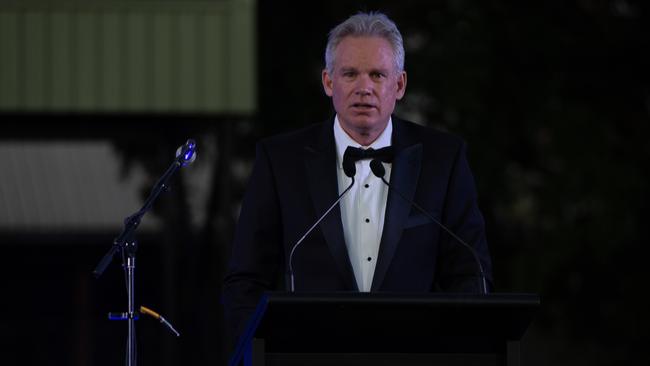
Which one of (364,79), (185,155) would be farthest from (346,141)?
(185,155)

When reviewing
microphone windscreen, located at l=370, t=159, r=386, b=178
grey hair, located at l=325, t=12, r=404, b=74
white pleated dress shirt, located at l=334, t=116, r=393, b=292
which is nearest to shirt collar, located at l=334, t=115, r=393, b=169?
white pleated dress shirt, located at l=334, t=116, r=393, b=292

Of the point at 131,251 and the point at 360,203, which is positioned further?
the point at 360,203

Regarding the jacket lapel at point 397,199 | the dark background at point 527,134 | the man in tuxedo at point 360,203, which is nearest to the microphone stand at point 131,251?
the man in tuxedo at point 360,203

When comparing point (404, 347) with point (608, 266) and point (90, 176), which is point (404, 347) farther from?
point (608, 266)

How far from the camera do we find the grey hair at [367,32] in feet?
13.0

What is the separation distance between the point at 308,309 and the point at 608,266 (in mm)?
14368

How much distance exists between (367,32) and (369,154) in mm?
322

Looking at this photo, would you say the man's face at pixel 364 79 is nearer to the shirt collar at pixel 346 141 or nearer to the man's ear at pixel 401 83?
the man's ear at pixel 401 83

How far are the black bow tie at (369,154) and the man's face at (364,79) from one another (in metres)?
0.08

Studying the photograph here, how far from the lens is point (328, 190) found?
4.07 metres

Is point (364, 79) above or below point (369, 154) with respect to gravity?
above

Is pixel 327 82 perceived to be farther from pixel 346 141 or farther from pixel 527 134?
pixel 527 134

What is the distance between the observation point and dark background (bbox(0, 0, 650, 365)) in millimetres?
15719

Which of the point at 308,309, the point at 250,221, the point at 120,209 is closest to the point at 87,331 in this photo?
the point at 120,209
